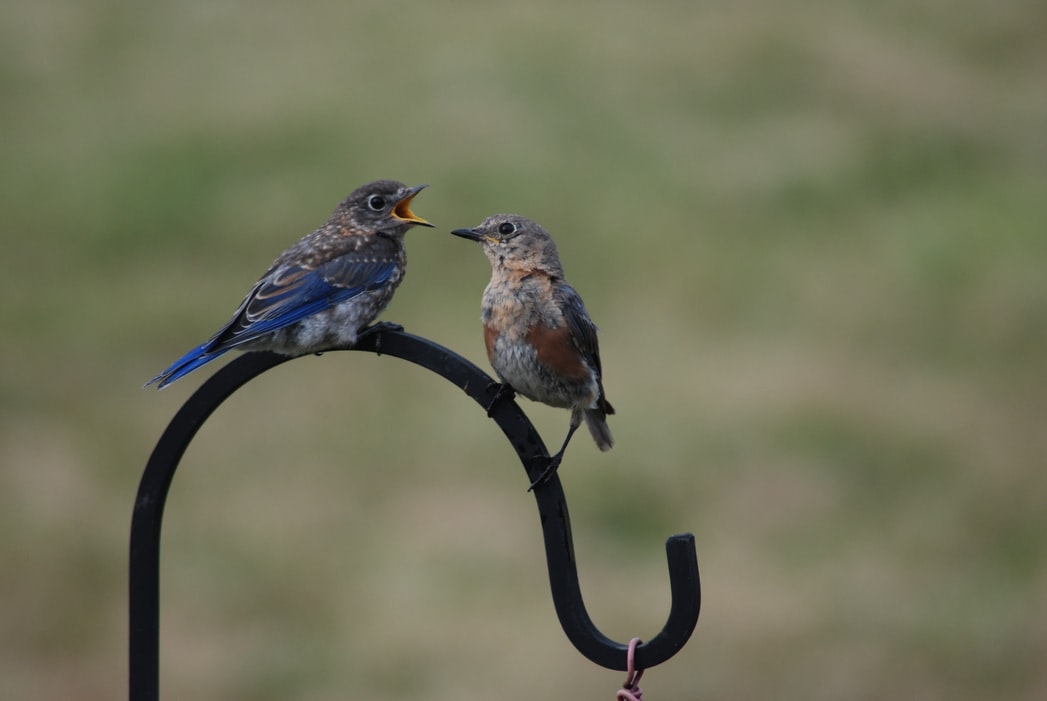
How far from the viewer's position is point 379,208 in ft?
18.0

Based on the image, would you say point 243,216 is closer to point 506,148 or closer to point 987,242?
point 506,148

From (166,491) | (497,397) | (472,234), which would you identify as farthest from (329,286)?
(166,491)

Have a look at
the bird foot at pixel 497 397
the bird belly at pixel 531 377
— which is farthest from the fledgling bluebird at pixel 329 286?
the bird foot at pixel 497 397

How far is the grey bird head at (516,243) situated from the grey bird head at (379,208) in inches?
17.8

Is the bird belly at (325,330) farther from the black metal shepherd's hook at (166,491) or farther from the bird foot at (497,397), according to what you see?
the black metal shepherd's hook at (166,491)

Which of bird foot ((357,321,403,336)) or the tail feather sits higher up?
bird foot ((357,321,403,336))

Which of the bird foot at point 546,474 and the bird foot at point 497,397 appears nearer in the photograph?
the bird foot at point 546,474

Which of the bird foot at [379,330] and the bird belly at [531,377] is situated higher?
the bird belly at [531,377]

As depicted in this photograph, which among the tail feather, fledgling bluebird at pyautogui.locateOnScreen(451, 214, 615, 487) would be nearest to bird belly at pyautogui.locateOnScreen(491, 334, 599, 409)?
fledgling bluebird at pyautogui.locateOnScreen(451, 214, 615, 487)

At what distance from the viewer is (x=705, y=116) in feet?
40.7

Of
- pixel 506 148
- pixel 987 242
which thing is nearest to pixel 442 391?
pixel 506 148

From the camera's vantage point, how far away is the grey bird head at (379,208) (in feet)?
17.6

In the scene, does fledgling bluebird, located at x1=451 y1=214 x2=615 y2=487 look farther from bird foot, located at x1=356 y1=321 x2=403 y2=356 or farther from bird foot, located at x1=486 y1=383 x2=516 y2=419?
bird foot, located at x1=356 y1=321 x2=403 y2=356

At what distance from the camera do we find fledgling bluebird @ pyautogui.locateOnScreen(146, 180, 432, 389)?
4.62 metres
